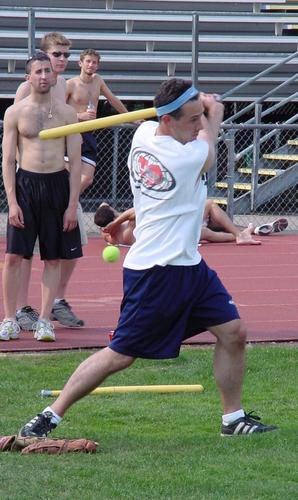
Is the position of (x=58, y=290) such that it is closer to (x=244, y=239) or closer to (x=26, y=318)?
(x=26, y=318)

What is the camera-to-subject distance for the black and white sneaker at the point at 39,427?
6.31 m

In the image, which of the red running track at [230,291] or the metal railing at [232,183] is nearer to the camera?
the red running track at [230,291]

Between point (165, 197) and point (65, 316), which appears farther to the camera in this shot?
point (65, 316)

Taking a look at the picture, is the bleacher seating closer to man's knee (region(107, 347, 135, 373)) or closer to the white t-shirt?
the white t-shirt

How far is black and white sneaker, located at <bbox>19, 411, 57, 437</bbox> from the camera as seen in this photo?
6312mm

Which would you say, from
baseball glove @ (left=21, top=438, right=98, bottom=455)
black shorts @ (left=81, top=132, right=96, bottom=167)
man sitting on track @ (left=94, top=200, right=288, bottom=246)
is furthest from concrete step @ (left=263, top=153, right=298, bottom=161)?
baseball glove @ (left=21, top=438, right=98, bottom=455)

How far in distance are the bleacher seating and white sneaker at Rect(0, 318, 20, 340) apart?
38.1ft

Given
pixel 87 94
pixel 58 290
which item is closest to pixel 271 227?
pixel 87 94

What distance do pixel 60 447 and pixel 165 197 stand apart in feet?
4.32

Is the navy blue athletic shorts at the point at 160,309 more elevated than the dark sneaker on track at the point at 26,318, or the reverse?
the navy blue athletic shorts at the point at 160,309

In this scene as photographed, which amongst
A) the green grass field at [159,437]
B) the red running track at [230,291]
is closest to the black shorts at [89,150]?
the red running track at [230,291]

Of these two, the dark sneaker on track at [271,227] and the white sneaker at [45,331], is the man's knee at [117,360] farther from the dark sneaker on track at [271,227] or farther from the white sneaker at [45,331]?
the dark sneaker on track at [271,227]

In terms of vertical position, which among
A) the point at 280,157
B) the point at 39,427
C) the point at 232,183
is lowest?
the point at 280,157

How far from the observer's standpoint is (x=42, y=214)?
934 centimetres
